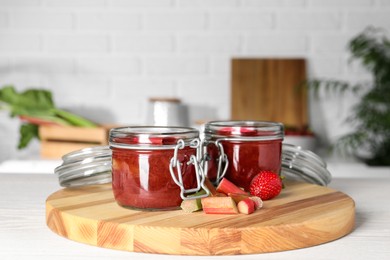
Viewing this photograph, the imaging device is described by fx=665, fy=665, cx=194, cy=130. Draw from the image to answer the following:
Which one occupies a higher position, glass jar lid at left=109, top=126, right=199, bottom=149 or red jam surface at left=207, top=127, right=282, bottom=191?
glass jar lid at left=109, top=126, right=199, bottom=149

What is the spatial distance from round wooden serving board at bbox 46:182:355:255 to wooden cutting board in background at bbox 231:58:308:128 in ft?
Answer: 6.49

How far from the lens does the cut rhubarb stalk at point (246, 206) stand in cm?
95

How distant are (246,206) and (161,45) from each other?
7.10 feet

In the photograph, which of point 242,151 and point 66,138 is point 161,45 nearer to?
point 66,138

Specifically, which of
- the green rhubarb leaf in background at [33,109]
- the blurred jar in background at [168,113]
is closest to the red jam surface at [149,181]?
the blurred jar in background at [168,113]

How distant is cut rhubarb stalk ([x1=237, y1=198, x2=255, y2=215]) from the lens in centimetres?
95

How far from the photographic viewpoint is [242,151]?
112 cm

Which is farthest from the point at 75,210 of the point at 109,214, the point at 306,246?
the point at 306,246

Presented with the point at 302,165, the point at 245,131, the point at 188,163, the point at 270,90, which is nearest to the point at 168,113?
the point at 270,90

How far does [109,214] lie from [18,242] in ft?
0.43

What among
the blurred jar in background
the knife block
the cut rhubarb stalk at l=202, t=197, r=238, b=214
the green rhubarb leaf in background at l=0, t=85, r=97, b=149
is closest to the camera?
the cut rhubarb stalk at l=202, t=197, r=238, b=214

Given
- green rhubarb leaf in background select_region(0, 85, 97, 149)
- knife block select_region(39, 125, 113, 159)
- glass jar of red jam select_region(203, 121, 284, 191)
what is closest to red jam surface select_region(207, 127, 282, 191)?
glass jar of red jam select_region(203, 121, 284, 191)

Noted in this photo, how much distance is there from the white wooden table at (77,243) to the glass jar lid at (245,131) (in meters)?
0.19

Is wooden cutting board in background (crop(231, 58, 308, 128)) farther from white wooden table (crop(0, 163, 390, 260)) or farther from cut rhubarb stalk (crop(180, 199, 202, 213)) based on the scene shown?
cut rhubarb stalk (crop(180, 199, 202, 213))
